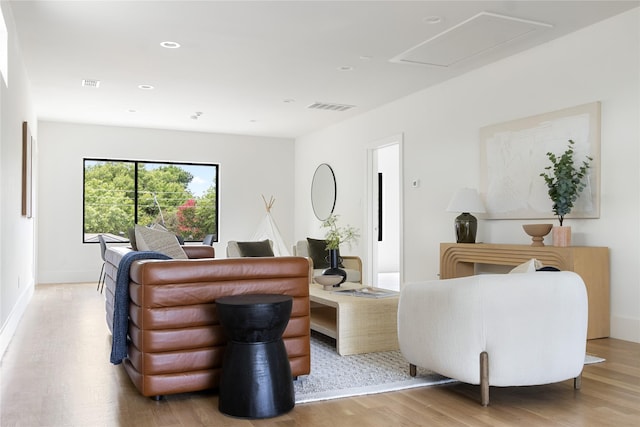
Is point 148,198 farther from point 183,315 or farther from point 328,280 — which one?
point 183,315

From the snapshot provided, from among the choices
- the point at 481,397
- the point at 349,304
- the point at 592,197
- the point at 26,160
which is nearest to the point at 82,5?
the point at 26,160

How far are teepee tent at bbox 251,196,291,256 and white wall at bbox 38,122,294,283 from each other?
0.69m

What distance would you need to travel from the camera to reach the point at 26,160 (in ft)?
17.8

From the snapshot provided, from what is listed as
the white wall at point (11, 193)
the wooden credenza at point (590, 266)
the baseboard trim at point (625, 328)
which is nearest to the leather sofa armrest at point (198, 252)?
the white wall at point (11, 193)

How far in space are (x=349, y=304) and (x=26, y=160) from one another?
146 inches

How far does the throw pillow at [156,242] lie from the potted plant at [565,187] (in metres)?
2.83

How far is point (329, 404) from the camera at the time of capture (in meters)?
2.63

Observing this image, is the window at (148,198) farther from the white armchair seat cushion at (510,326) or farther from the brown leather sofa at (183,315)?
the white armchair seat cushion at (510,326)

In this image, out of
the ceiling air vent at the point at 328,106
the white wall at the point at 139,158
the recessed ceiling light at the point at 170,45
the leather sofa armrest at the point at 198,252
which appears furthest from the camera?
the white wall at the point at 139,158

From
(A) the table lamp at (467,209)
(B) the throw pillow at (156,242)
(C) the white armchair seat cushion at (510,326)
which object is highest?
(A) the table lamp at (467,209)

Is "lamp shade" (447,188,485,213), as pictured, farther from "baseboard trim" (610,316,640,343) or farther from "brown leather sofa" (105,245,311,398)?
"brown leather sofa" (105,245,311,398)

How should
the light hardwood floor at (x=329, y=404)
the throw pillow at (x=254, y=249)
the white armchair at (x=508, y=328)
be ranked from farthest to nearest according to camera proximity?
the throw pillow at (x=254, y=249), the white armchair at (x=508, y=328), the light hardwood floor at (x=329, y=404)

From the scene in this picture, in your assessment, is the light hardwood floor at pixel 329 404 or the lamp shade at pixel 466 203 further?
the lamp shade at pixel 466 203

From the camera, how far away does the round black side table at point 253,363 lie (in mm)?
2447
